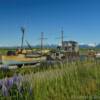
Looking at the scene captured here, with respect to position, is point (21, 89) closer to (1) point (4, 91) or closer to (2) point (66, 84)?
(1) point (4, 91)

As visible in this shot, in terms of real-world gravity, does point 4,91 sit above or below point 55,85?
above

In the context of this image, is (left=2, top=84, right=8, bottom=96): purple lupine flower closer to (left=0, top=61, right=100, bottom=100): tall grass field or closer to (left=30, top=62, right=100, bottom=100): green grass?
(left=0, top=61, right=100, bottom=100): tall grass field

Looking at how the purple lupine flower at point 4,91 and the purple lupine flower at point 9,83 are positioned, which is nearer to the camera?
the purple lupine flower at point 4,91

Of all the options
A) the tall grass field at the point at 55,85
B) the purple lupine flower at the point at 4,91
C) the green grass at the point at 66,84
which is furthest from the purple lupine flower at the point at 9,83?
the green grass at the point at 66,84

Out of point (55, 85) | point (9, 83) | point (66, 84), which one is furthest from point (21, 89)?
point (66, 84)

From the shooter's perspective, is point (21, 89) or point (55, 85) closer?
point (21, 89)

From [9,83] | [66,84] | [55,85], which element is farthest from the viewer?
[66,84]

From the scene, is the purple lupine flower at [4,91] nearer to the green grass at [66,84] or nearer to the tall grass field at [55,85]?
the tall grass field at [55,85]

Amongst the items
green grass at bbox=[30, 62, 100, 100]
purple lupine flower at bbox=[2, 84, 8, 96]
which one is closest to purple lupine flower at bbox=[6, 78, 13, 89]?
purple lupine flower at bbox=[2, 84, 8, 96]

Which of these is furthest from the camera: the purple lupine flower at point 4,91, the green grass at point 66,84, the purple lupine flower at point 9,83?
the green grass at point 66,84

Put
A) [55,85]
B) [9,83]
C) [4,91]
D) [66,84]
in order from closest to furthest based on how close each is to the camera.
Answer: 1. [4,91]
2. [9,83]
3. [55,85]
4. [66,84]

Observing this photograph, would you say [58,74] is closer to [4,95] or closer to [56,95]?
[56,95]

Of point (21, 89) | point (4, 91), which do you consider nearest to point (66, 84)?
point (21, 89)

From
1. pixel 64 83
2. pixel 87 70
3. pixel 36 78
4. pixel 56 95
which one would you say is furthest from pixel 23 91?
pixel 87 70
